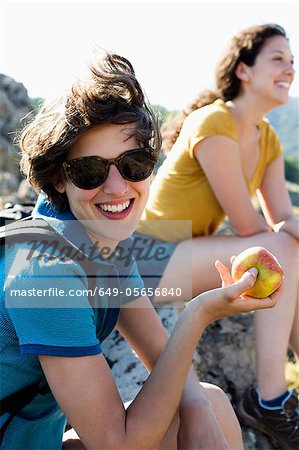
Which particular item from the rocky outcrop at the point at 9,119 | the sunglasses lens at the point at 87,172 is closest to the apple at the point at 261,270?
the sunglasses lens at the point at 87,172

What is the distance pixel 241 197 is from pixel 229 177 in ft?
0.44

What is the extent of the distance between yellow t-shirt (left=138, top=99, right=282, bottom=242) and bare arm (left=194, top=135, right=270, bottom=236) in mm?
61

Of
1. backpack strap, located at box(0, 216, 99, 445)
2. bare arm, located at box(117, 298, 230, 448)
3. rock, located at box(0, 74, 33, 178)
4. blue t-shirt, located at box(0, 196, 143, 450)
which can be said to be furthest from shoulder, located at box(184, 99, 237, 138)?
rock, located at box(0, 74, 33, 178)

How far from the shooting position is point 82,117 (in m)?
2.02

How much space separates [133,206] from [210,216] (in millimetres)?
1483

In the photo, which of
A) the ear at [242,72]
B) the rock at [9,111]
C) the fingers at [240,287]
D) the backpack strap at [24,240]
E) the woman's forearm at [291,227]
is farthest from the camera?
the rock at [9,111]

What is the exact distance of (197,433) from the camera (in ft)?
6.89

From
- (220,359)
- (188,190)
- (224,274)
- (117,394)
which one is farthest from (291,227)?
(117,394)

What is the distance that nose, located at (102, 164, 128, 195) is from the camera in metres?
2.11

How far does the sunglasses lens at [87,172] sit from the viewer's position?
6.77ft

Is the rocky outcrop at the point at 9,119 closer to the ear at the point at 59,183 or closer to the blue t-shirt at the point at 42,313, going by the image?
the ear at the point at 59,183

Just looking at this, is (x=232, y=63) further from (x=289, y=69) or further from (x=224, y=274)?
(x=224, y=274)

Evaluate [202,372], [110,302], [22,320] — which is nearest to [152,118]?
[110,302]

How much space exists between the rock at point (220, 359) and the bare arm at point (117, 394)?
1.24m
